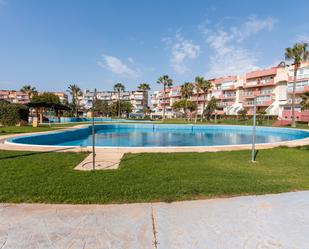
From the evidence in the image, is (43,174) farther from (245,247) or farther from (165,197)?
(245,247)

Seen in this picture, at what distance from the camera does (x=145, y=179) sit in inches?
220

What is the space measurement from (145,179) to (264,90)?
52348 millimetres

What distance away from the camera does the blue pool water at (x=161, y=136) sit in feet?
57.3

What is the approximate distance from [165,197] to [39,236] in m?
2.32

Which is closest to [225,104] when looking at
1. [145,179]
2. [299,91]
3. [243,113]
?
[243,113]

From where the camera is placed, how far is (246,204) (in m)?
4.16

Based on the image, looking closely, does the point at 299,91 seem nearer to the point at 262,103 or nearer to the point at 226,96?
the point at 262,103

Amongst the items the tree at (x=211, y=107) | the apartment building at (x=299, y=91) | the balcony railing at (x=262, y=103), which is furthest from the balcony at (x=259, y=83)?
the tree at (x=211, y=107)

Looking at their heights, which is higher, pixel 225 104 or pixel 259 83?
pixel 259 83

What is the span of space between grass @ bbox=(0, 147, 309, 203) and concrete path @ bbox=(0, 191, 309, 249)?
40cm

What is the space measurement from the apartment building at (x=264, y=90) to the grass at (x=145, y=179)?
39.6m

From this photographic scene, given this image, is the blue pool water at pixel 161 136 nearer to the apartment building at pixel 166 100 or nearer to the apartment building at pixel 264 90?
the apartment building at pixel 264 90

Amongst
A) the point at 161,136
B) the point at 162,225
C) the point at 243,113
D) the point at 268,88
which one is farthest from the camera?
the point at 268,88

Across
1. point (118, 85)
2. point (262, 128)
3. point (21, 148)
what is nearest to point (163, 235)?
point (21, 148)
